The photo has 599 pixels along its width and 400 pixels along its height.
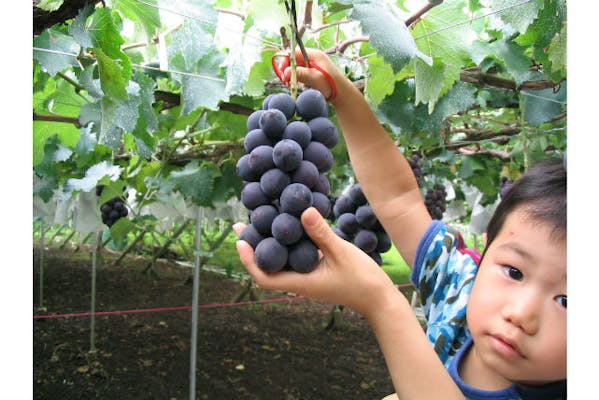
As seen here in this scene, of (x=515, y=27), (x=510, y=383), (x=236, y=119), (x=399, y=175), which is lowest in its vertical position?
(x=510, y=383)

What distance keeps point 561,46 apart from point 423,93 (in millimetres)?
338

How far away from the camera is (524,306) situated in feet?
2.67

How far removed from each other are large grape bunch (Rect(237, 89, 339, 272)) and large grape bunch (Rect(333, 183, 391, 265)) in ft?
2.73

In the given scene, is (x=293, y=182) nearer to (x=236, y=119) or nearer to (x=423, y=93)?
(x=423, y=93)

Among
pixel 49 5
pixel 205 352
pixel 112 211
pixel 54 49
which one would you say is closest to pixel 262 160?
pixel 49 5

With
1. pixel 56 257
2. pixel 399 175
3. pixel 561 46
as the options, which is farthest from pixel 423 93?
pixel 56 257

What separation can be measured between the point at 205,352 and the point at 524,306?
4662mm

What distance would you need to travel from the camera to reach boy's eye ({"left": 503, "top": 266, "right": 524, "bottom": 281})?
879mm

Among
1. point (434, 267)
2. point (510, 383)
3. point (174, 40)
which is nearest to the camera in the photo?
point (510, 383)

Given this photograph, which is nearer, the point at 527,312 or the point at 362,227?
the point at 527,312

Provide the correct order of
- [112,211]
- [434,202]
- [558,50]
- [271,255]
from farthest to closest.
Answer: [434,202], [112,211], [558,50], [271,255]

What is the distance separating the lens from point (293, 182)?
0.82 metres

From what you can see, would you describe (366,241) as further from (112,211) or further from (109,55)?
(112,211)

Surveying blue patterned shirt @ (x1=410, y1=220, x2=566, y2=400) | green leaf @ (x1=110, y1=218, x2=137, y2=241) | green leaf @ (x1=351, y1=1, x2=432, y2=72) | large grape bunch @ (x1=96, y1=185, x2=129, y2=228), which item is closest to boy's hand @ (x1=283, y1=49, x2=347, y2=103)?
green leaf @ (x1=351, y1=1, x2=432, y2=72)
